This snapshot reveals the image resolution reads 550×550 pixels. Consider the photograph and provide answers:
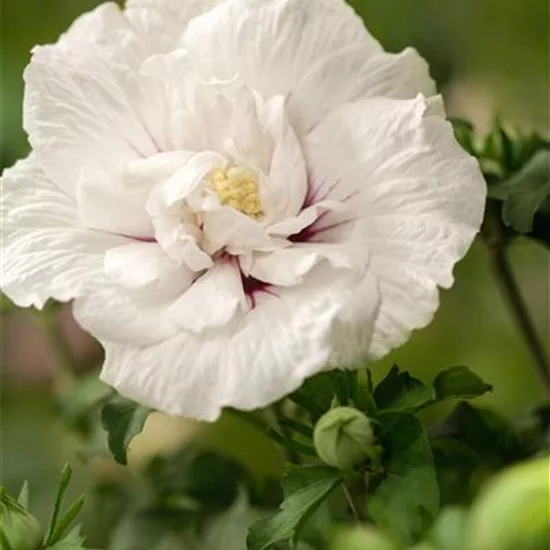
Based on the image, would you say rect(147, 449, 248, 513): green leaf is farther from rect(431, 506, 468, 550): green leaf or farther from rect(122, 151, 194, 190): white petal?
rect(431, 506, 468, 550): green leaf

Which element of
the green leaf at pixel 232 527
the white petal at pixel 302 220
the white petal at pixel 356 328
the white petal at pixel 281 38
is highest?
the white petal at pixel 281 38

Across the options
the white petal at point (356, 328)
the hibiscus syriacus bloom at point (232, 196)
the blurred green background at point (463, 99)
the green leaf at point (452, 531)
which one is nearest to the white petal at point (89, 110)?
the hibiscus syriacus bloom at point (232, 196)

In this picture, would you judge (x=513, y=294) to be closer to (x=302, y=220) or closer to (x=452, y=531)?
(x=302, y=220)

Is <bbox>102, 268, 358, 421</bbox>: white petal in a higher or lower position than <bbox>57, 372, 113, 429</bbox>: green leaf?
higher

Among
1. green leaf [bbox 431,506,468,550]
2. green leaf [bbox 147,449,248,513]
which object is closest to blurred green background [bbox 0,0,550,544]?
green leaf [bbox 147,449,248,513]

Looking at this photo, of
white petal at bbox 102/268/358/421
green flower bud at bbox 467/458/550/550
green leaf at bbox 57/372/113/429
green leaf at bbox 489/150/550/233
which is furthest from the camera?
green leaf at bbox 57/372/113/429

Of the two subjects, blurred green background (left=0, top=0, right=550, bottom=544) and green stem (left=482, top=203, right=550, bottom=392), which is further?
blurred green background (left=0, top=0, right=550, bottom=544)

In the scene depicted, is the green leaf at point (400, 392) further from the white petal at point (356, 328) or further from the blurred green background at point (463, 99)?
the blurred green background at point (463, 99)
